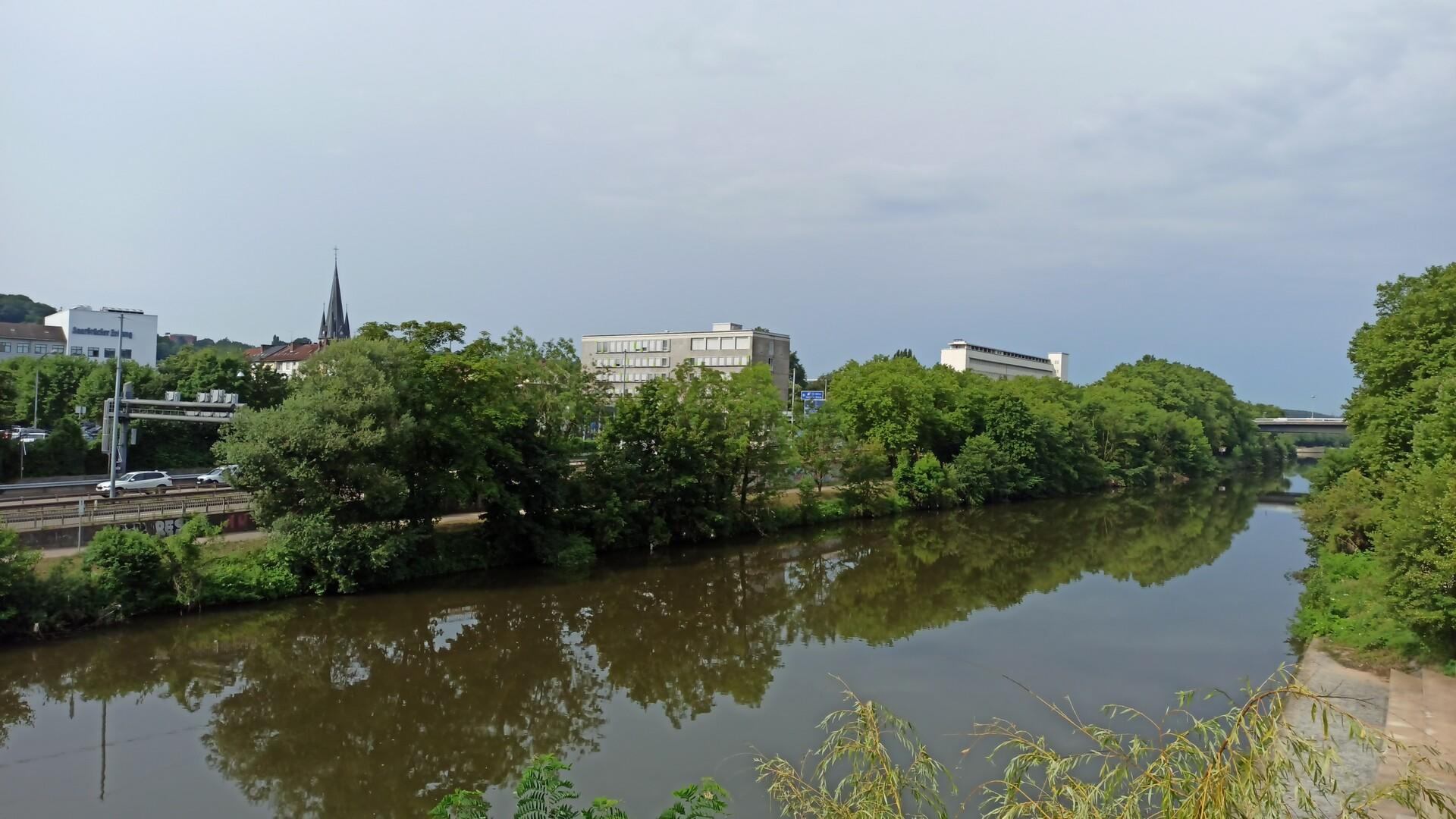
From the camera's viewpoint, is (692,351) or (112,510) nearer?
(112,510)

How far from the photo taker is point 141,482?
39969 mm

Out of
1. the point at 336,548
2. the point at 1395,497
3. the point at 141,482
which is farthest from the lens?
the point at 141,482

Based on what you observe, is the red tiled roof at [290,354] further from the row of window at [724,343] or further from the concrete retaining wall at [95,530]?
the concrete retaining wall at [95,530]

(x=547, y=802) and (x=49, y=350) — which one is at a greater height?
(x=49, y=350)

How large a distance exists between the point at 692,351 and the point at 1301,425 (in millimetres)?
70593

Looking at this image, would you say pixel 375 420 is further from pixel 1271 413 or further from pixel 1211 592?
pixel 1271 413

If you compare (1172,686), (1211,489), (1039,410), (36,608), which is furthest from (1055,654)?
(1211,489)

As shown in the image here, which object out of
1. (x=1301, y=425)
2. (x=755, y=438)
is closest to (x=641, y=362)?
(x=755, y=438)

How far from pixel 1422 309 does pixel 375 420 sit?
33.6 metres

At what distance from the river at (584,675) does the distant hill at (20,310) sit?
13104 cm

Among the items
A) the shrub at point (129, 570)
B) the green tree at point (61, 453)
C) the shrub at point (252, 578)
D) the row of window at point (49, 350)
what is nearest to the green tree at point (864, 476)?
the shrub at point (252, 578)

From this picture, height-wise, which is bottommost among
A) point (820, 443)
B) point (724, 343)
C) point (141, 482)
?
point (141, 482)

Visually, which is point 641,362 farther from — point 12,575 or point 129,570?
point 12,575

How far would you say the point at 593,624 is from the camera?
2681 cm
